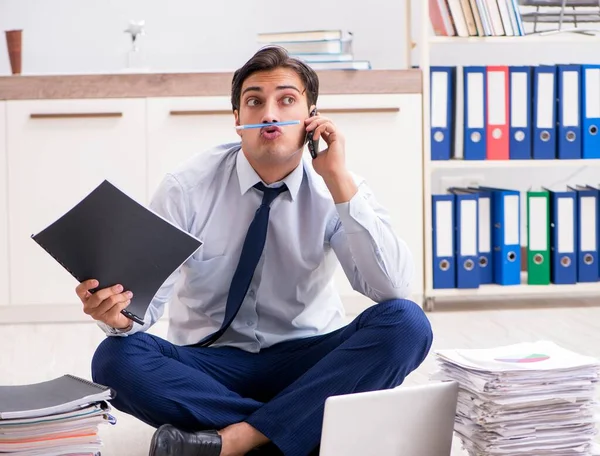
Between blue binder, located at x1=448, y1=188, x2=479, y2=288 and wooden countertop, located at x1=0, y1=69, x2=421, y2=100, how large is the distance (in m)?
0.49

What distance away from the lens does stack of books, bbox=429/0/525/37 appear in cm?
340

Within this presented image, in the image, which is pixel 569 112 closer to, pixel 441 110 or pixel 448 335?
pixel 441 110

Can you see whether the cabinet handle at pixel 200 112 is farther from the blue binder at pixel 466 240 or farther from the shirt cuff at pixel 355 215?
the shirt cuff at pixel 355 215

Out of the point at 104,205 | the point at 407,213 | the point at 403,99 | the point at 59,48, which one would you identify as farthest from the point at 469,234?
the point at 104,205

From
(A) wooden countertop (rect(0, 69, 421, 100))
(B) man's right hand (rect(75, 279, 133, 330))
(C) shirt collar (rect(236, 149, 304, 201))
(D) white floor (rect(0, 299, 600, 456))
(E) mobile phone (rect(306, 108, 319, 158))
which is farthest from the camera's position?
(A) wooden countertop (rect(0, 69, 421, 100))

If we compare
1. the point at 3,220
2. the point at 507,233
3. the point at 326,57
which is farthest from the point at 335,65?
the point at 3,220

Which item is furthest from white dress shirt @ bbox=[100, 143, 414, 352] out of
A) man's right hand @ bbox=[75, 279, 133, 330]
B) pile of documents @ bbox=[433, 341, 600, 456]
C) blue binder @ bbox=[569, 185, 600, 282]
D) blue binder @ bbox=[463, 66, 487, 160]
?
blue binder @ bbox=[569, 185, 600, 282]

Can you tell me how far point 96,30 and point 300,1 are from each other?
0.80 meters

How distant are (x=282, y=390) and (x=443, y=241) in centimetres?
172

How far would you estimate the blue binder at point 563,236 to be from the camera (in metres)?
3.51

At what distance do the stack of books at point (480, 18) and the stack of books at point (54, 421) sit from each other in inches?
88.2

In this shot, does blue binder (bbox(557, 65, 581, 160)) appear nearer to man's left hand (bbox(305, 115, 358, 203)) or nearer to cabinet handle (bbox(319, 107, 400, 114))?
cabinet handle (bbox(319, 107, 400, 114))

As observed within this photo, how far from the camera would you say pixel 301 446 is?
1.72 meters

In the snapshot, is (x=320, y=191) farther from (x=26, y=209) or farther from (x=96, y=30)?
(x=96, y=30)
